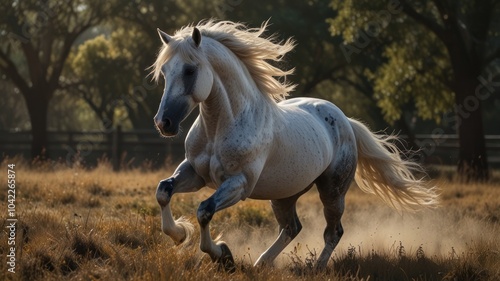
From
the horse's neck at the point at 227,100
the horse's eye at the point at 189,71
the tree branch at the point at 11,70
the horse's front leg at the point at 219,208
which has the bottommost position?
the tree branch at the point at 11,70

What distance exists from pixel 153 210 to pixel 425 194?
133 inches

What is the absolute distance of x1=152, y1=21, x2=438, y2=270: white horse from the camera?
19.6 ft

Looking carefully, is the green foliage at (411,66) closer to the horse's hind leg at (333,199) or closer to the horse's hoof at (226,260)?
the horse's hind leg at (333,199)

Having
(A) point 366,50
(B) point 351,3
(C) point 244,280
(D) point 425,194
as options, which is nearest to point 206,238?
(C) point 244,280

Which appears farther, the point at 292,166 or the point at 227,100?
the point at 292,166

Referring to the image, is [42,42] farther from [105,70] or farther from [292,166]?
[292,166]

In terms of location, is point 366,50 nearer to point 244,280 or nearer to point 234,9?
point 234,9

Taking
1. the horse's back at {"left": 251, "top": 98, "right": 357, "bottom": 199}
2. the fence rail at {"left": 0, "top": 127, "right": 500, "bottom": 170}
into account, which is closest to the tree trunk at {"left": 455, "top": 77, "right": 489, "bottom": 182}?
the fence rail at {"left": 0, "top": 127, "right": 500, "bottom": 170}

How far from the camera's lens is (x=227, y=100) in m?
6.34

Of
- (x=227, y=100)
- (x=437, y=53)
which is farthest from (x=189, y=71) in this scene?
(x=437, y=53)

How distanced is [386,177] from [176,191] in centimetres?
308

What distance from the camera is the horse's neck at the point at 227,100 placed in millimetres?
6305

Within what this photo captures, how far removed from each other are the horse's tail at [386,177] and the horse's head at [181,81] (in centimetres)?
287

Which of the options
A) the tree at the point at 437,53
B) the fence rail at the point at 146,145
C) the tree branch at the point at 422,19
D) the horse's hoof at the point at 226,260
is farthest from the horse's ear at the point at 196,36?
the fence rail at the point at 146,145
